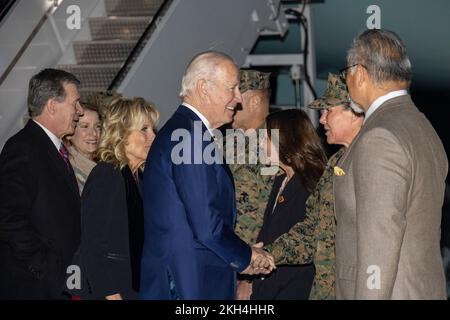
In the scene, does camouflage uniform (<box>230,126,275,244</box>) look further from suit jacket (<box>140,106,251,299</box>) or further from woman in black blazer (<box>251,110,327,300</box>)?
suit jacket (<box>140,106,251,299</box>)

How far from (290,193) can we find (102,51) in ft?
12.1

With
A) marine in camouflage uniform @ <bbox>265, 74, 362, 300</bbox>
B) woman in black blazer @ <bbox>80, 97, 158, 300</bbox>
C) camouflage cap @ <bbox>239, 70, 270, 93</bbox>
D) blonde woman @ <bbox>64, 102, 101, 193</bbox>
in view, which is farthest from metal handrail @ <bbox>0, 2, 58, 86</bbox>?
marine in camouflage uniform @ <bbox>265, 74, 362, 300</bbox>

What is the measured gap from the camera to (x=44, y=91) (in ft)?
15.7

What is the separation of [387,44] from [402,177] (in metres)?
0.57

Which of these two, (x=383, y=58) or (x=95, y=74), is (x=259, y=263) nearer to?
(x=383, y=58)

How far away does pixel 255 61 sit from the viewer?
10.4m

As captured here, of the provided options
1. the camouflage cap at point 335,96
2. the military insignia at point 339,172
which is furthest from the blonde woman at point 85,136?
the military insignia at point 339,172

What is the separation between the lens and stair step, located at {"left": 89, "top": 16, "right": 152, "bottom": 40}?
7.89 metres

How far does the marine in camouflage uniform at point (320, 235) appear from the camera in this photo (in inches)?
165

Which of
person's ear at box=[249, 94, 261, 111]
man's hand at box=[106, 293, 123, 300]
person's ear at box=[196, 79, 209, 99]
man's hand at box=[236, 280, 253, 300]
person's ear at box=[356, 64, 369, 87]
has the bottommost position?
man's hand at box=[236, 280, 253, 300]

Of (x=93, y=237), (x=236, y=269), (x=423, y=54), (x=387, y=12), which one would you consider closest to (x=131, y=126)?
(x=93, y=237)

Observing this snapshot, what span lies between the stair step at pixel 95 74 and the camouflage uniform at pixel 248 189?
8.96ft

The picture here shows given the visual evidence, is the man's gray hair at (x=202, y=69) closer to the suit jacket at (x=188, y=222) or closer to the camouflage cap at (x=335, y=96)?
the suit jacket at (x=188, y=222)

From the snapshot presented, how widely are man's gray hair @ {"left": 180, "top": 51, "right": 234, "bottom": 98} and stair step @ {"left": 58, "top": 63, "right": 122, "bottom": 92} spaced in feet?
12.5
